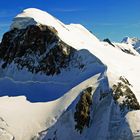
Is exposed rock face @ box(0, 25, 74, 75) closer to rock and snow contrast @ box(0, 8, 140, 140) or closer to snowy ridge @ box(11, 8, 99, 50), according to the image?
rock and snow contrast @ box(0, 8, 140, 140)

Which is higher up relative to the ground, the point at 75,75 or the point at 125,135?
the point at 75,75

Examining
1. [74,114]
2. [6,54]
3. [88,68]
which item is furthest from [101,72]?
[6,54]

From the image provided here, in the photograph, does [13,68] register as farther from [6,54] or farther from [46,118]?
[46,118]

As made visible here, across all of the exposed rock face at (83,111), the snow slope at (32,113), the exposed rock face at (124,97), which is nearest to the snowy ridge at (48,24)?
the snow slope at (32,113)

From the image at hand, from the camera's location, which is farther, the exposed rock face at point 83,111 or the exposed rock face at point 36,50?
the exposed rock face at point 36,50

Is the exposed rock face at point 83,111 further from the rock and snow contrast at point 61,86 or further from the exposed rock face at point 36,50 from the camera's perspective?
the exposed rock face at point 36,50

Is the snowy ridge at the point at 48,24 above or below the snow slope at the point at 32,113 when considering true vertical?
above

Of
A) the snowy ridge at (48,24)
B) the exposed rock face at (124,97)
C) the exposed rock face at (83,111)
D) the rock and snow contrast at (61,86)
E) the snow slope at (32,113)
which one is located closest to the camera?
the exposed rock face at (124,97)
